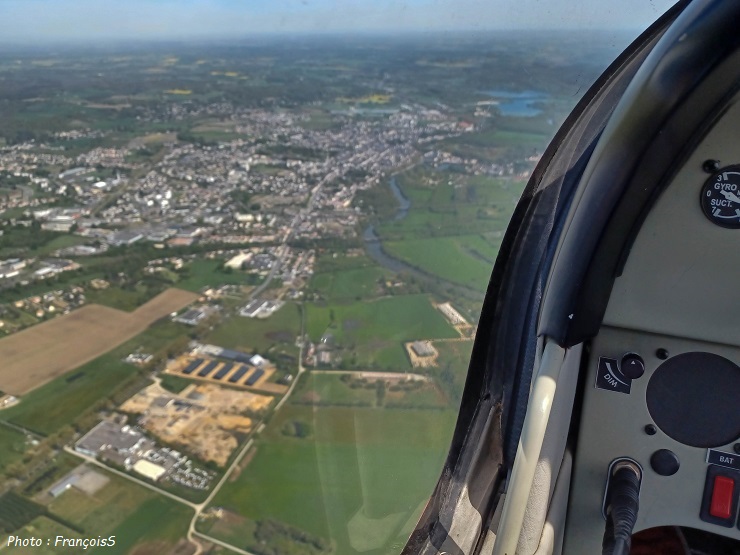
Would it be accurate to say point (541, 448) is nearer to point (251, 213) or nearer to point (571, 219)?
point (571, 219)

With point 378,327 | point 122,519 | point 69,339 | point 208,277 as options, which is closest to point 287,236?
point 208,277

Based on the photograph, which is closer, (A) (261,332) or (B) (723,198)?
(B) (723,198)

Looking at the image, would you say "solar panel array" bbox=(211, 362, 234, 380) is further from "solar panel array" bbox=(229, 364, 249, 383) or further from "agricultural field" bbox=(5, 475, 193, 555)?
"agricultural field" bbox=(5, 475, 193, 555)

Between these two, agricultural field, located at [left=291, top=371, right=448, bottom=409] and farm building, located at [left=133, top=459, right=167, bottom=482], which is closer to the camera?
agricultural field, located at [left=291, top=371, right=448, bottom=409]

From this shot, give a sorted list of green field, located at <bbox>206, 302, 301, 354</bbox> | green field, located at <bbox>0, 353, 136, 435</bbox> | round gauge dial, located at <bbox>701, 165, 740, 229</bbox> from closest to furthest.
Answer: round gauge dial, located at <bbox>701, 165, 740, 229</bbox>
green field, located at <bbox>0, 353, 136, 435</bbox>
green field, located at <bbox>206, 302, 301, 354</bbox>

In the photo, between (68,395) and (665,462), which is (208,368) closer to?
Result: (68,395)

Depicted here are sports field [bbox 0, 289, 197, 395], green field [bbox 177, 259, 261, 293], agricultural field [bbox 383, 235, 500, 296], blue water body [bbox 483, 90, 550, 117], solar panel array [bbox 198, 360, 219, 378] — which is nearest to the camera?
blue water body [bbox 483, 90, 550, 117]

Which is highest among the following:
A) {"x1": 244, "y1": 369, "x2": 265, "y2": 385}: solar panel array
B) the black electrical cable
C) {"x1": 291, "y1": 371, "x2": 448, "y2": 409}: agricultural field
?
the black electrical cable

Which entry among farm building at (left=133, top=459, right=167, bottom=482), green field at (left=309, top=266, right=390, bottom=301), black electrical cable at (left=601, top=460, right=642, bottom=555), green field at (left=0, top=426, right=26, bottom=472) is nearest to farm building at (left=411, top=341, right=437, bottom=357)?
black electrical cable at (left=601, top=460, right=642, bottom=555)
